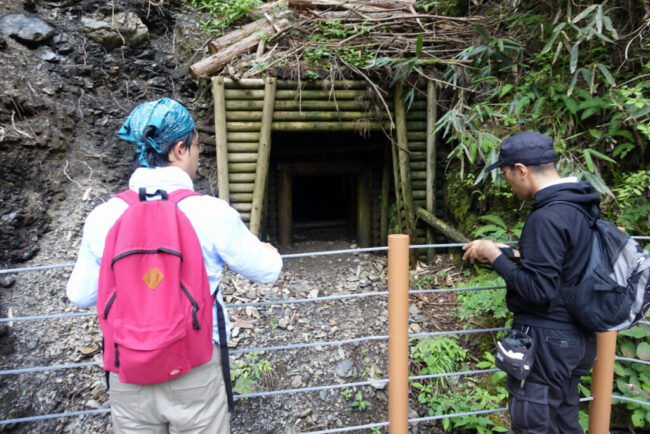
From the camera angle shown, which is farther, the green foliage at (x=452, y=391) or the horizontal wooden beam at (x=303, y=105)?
the horizontal wooden beam at (x=303, y=105)

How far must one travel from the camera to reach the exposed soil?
3.38 m

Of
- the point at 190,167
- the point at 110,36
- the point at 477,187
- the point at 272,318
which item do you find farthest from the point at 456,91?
the point at 110,36

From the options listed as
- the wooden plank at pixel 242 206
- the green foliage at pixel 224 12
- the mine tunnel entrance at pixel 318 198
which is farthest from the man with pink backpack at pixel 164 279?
the mine tunnel entrance at pixel 318 198

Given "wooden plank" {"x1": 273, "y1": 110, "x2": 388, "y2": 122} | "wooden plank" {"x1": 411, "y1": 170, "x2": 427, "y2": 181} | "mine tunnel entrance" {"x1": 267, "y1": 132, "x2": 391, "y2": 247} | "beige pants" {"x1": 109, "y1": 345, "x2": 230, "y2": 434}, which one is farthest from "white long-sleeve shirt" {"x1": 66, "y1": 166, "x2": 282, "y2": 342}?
"mine tunnel entrance" {"x1": 267, "y1": 132, "x2": 391, "y2": 247}

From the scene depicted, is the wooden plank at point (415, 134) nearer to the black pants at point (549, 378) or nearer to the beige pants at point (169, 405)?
the black pants at point (549, 378)

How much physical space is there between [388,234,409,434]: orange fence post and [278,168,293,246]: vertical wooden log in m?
4.80

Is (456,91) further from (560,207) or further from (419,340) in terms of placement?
(560,207)

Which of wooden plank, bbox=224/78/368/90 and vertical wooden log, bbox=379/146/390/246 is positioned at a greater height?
wooden plank, bbox=224/78/368/90

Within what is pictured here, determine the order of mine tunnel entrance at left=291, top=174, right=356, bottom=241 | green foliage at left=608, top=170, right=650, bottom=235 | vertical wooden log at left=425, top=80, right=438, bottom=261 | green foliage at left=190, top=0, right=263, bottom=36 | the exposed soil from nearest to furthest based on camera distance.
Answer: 1. green foliage at left=608, top=170, right=650, bottom=235
2. the exposed soil
3. vertical wooden log at left=425, top=80, right=438, bottom=261
4. green foliage at left=190, top=0, right=263, bottom=36
5. mine tunnel entrance at left=291, top=174, right=356, bottom=241

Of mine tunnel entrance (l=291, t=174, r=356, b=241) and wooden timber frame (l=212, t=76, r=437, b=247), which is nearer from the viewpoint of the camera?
wooden timber frame (l=212, t=76, r=437, b=247)

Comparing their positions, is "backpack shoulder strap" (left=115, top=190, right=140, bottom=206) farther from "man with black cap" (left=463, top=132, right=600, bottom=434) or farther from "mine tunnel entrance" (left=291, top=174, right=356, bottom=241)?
"mine tunnel entrance" (left=291, top=174, right=356, bottom=241)

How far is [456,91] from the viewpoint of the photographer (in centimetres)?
512

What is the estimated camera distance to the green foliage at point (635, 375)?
2.59 metres

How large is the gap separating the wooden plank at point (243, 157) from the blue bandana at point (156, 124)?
3.72 meters
